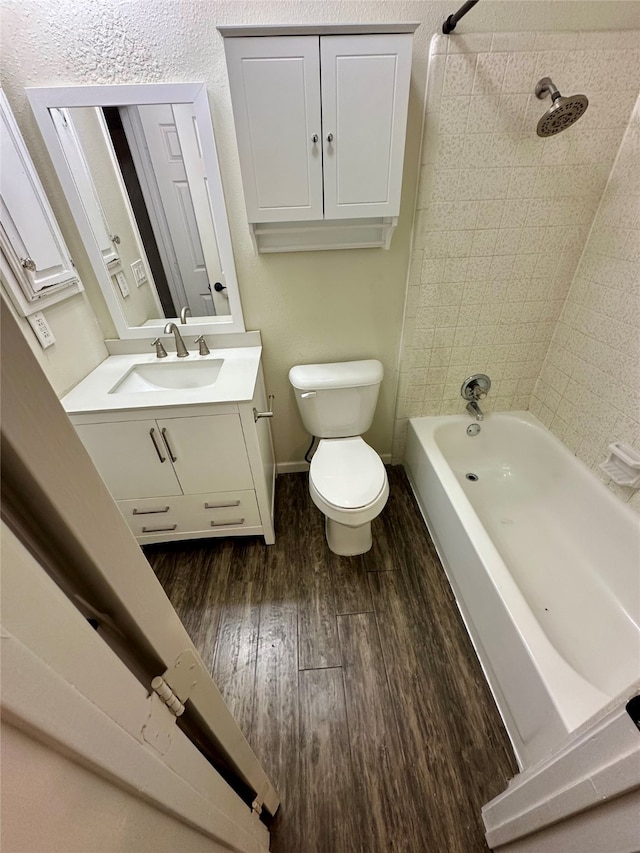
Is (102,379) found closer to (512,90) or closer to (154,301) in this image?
(154,301)

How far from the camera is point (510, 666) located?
104 centimetres

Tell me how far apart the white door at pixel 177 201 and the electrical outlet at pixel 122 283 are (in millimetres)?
230

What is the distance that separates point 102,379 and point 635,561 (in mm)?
2178

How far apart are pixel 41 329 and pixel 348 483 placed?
51.0 inches

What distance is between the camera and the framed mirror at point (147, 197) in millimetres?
1217

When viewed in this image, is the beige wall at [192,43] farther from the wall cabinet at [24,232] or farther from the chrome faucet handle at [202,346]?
the chrome faucet handle at [202,346]

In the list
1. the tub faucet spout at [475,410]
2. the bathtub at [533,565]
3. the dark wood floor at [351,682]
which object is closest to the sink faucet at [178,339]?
the dark wood floor at [351,682]

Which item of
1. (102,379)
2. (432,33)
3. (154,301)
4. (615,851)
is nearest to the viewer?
(615,851)

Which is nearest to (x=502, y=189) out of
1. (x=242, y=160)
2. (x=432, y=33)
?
(x=432, y=33)

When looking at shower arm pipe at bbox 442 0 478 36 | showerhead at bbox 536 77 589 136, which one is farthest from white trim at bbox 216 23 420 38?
showerhead at bbox 536 77 589 136

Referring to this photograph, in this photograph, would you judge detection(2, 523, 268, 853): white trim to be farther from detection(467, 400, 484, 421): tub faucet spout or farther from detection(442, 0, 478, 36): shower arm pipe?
detection(467, 400, 484, 421): tub faucet spout

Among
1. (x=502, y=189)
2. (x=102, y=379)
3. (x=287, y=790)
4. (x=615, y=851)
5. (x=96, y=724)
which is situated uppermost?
(x=502, y=189)

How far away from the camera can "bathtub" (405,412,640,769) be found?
37.6 inches

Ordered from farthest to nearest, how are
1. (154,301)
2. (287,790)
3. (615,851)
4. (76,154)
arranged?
(154,301), (76,154), (287,790), (615,851)
